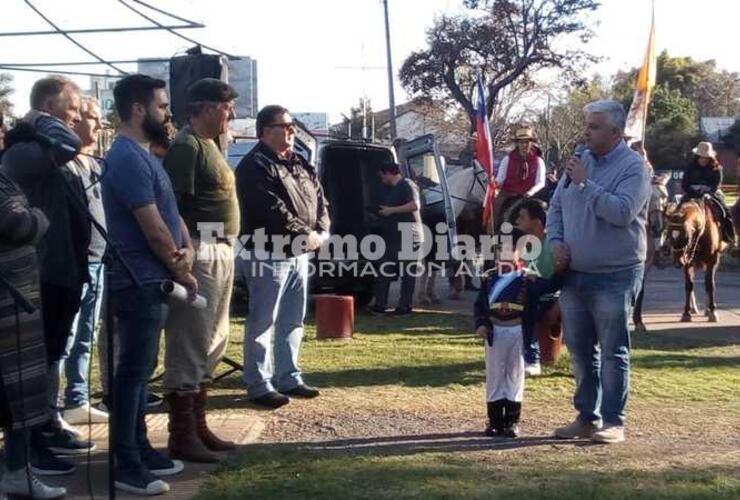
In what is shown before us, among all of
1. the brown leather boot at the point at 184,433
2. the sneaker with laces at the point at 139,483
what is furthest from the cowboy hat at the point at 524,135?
the sneaker with laces at the point at 139,483

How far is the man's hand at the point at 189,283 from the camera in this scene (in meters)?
5.48

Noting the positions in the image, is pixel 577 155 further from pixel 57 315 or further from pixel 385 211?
pixel 385 211

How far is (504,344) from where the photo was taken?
6914mm

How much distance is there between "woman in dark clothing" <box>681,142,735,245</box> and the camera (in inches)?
563

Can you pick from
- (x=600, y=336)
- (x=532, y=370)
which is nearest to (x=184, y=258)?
(x=600, y=336)

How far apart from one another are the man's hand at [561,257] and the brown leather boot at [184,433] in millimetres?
2390

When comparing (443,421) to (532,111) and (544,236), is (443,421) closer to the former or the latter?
(544,236)

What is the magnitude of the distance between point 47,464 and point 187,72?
4.66m

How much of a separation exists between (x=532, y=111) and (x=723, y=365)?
1580 inches

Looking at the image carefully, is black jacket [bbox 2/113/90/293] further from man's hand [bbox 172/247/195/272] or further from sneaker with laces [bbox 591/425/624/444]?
sneaker with laces [bbox 591/425/624/444]

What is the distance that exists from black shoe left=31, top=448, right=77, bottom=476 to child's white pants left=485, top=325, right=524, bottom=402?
8.61ft

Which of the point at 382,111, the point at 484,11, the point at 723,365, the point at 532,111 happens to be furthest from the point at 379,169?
the point at 382,111

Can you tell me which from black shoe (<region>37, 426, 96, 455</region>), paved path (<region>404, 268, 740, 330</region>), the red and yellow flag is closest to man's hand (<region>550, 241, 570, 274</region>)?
black shoe (<region>37, 426, 96, 455</region>)

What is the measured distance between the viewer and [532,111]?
4903 centimetres
